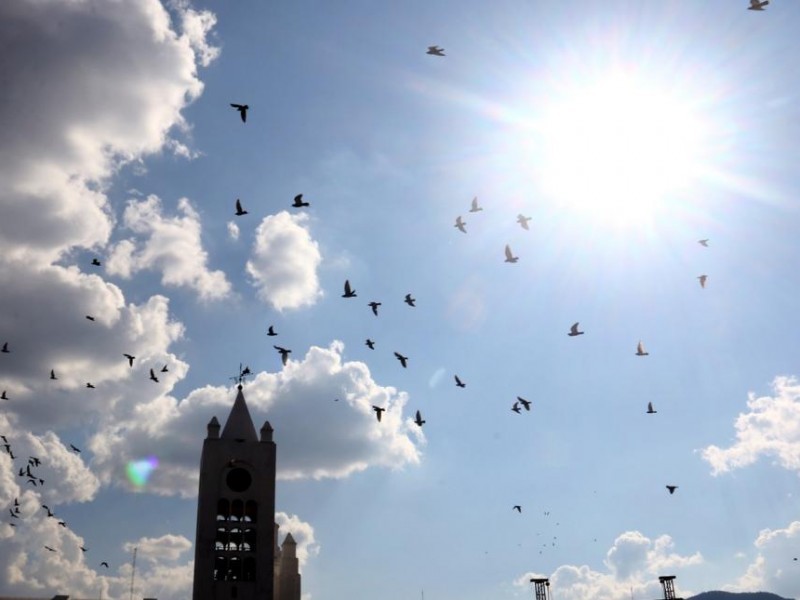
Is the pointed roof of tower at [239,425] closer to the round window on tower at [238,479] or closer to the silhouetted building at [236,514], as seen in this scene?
the silhouetted building at [236,514]

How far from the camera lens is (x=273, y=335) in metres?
42.5

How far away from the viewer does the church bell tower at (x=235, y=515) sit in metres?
54.9

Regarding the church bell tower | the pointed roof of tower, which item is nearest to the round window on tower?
the church bell tower

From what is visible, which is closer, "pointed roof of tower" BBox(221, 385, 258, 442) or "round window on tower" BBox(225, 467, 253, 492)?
"round window on tower" BBox(225, 467, 253, 492)

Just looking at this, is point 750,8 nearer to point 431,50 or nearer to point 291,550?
point 431,50

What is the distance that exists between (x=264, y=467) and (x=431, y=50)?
3730 cm

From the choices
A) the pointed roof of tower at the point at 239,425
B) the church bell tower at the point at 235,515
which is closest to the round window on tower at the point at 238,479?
the church bell tower at the point at 235,515

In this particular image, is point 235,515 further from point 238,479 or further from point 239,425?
point 239,425

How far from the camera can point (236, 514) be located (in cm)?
5834

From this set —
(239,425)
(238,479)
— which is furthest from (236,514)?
(239,425)

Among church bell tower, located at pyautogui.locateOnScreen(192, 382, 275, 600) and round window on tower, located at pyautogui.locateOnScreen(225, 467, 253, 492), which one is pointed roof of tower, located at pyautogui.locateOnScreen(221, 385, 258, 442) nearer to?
church bell tower, located at pyautogui.locateOnScreen(192, 382, 275, 600)

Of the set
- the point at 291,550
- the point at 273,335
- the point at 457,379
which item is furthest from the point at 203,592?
the point at 457,379

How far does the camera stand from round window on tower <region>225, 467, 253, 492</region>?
2309 inches

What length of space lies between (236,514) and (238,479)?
8.46 ft
